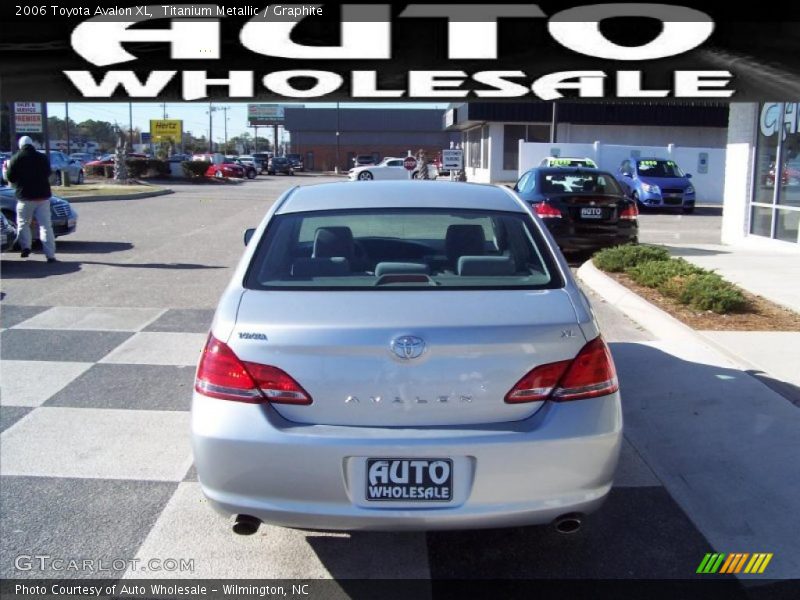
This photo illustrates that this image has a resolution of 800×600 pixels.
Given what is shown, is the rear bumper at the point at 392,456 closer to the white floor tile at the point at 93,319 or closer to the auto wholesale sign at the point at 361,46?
the white floor tile at the point at 93,319

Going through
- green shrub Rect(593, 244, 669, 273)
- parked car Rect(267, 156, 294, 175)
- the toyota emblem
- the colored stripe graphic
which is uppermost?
parked car Rect(267, 156, 294, 175)

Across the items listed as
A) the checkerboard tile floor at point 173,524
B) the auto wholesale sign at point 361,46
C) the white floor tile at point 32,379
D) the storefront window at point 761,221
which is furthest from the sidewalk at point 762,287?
the white floor tile at point 32,379

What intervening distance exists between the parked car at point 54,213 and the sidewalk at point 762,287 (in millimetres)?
10132

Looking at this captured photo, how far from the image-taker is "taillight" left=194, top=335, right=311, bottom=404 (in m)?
3.03

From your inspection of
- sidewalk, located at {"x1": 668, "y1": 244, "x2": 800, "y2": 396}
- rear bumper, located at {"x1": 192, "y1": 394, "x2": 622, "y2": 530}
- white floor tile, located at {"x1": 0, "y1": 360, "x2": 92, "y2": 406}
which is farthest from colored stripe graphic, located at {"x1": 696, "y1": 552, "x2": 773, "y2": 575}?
white floor tile, located at {"x1": 0, "y1": 360, "x2": 92, "y2": 406}

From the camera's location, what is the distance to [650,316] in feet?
25.8

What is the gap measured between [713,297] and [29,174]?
9.15 metres

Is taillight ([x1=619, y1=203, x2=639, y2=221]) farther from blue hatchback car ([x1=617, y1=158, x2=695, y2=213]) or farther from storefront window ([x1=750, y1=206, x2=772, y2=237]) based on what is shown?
blue hatchback car ([x1=617, y1=158, x2=695, y2=213])

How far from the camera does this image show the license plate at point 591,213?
11.8 m

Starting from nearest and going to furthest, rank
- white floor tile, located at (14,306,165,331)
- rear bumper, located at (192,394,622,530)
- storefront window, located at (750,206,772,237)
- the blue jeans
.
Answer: rear bumper, located at (192,394,622,530) → white floor tile, located at (14,306,165,331) → the blue jeans → storefront window, located at (750,206,772,237)

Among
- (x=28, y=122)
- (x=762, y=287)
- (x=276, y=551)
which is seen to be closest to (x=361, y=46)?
(x=762, y=287)

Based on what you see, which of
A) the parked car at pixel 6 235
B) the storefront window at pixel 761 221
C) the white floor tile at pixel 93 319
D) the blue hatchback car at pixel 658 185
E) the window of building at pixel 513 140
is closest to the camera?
the white floor tile at pixel 93 319

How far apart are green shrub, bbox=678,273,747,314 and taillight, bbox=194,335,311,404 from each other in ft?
19.3

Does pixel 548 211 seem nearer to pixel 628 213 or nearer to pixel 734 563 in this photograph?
pixel 628 213
